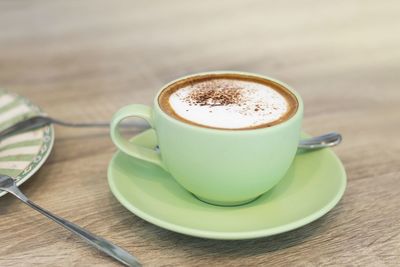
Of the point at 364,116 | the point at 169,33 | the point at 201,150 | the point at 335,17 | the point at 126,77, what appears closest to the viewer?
the point at 201,150

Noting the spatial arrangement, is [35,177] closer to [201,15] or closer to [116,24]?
[116,24]

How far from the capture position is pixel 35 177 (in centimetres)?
71

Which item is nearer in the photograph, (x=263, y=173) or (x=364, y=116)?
(x=263, y=173)

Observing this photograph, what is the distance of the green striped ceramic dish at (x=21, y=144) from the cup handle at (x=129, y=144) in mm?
109

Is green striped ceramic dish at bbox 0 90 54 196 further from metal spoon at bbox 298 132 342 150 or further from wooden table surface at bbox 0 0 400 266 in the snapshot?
metal spoon at bbox 298 132 342 150

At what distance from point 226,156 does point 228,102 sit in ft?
0.28

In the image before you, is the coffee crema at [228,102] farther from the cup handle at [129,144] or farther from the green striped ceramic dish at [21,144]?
the green striped ceramic dish at [21,144]

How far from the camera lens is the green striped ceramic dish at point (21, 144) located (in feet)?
2.17

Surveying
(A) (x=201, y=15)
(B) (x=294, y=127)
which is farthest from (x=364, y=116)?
(A) (x=201, y=15)

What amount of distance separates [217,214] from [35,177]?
0.27 meters

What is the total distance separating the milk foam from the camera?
0.58 m

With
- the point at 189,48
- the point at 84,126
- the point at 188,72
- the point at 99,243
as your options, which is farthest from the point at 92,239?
the point at 189,48

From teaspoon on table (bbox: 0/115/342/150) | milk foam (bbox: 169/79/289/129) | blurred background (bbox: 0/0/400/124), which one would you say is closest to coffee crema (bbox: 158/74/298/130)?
milk foam (bbox: 169/79/289/129)

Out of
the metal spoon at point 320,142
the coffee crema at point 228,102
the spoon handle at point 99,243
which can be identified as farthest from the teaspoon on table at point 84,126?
the spoon handle at point 99,243
